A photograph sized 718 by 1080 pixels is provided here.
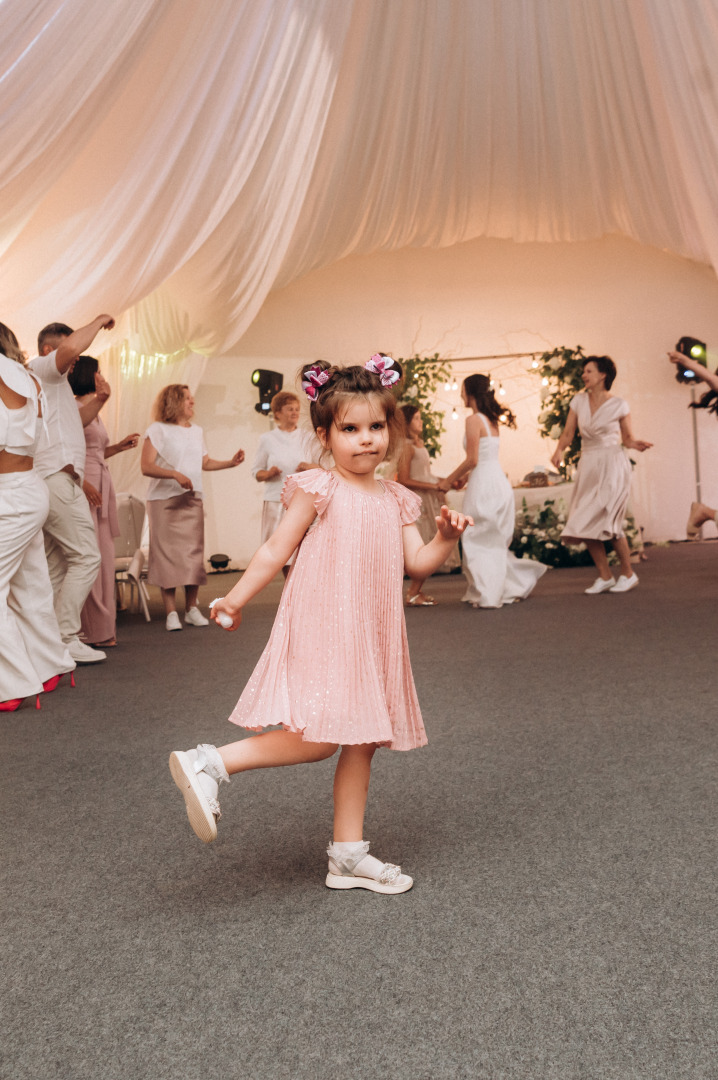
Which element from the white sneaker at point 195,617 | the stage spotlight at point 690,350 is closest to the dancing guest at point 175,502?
the white sneaker at point 195,617

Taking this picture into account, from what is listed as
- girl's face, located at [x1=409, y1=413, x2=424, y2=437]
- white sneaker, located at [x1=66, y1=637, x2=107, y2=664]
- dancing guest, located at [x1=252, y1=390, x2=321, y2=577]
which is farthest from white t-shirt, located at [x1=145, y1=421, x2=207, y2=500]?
girl's face, located at [x1=409, y1=413, x2=424, y2=437]

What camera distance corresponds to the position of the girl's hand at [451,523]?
1.70 m

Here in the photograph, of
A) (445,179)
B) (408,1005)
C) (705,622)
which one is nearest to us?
(408,1005)

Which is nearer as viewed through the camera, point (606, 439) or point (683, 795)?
point (683, 795)

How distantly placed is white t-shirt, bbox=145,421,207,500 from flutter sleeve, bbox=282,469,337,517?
13.7 feet

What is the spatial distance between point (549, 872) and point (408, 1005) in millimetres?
553

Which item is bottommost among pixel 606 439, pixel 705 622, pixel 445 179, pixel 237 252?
pixel 705 622

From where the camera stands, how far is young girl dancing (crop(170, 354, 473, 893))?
68.6 inches

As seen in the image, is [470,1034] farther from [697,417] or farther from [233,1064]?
[697,417]

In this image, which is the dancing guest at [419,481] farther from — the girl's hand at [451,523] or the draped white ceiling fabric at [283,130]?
the girl's hand at [451,523]

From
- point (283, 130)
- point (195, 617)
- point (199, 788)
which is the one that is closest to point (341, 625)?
point (199, 788)

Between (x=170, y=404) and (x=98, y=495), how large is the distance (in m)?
1.00

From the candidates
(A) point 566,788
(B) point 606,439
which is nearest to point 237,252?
(B) point 606,439

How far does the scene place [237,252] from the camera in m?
6.32
